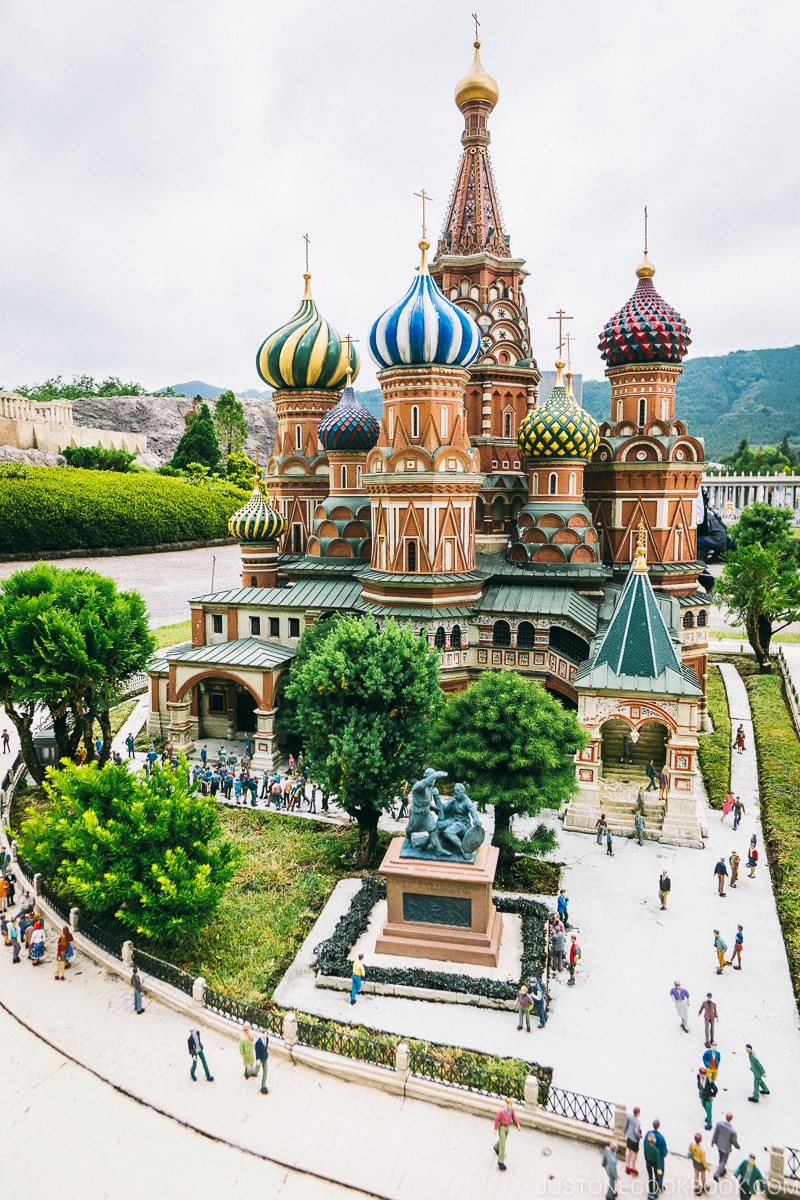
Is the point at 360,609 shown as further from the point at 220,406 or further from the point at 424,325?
the point at 220,406

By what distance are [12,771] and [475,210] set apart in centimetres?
2829

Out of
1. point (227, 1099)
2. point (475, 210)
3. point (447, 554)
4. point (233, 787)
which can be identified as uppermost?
point (475, 210)

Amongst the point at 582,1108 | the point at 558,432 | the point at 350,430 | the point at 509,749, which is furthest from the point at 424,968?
the point at 350,430

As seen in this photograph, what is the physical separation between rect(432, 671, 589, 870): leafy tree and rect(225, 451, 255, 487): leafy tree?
6326cm

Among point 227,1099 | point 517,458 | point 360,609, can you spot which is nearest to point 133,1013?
point 227,1099

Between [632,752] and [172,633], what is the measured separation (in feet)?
93.6

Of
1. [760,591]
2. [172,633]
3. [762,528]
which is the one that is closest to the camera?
[760,591]

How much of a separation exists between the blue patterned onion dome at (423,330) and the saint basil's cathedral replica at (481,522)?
0.08m

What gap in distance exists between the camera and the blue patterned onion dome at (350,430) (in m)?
33.8

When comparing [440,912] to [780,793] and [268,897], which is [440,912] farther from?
[780,793]

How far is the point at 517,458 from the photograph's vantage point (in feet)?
112

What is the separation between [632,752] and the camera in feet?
93.1

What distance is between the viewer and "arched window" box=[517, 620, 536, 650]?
2964 centimetres

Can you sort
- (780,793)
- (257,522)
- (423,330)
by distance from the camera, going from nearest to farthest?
(780,793) → (423,330) → (257,522)
